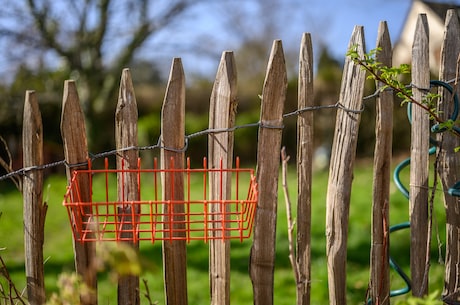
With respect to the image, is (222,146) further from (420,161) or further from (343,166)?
(420,161)

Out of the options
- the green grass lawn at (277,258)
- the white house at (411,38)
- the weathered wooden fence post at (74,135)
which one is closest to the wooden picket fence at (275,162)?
the weathered wooden fence post at (74,135)

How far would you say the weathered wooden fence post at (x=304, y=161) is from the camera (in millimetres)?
2566

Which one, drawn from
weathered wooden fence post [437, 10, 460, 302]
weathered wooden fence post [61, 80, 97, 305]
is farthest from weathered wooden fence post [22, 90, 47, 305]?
weathered wooden fence post [437, 10, 460, 302]

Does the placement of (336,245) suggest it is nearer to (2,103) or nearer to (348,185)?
(348,185)

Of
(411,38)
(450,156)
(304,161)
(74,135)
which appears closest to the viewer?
(74,135)

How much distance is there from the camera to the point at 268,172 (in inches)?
101

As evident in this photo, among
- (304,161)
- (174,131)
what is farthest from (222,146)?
(304,161)

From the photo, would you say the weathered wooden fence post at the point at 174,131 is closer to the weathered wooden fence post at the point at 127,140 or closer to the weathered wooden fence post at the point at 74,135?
the weathered wooden fence post at the point at 127,140

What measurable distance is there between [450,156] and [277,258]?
2783 mm

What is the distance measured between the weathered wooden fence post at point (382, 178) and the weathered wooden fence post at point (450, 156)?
26 cm

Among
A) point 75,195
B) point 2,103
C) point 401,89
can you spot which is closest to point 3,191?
point 2,103

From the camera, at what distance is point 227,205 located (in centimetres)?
252

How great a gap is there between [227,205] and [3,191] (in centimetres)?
961

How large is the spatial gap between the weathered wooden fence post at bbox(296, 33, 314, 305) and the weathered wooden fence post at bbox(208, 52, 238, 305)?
31cm
